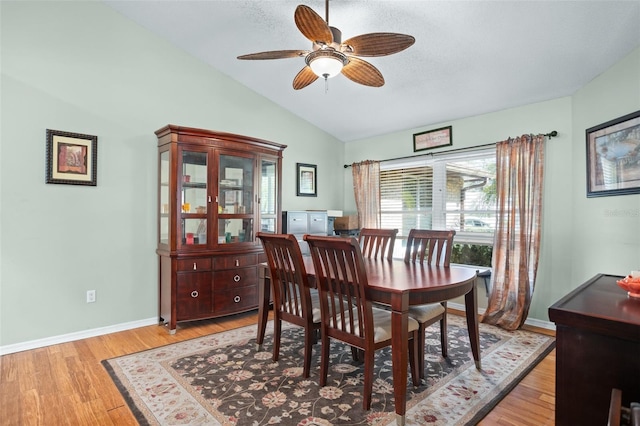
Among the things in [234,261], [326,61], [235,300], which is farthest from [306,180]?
[326,61]

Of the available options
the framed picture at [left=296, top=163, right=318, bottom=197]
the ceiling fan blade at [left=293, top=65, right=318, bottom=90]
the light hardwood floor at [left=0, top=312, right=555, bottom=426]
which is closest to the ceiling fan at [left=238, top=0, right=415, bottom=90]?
the ceiling fan blade at [left=293, top=65, right=318, bottom=90]

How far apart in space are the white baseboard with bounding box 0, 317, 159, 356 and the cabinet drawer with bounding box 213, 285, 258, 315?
674 mm

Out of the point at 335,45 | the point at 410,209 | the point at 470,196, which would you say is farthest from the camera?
the point at 410,209

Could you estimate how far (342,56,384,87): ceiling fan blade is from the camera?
7.61ft

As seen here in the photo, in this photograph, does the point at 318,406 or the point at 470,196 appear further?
the point at 470,196

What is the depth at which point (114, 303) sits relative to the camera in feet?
10.7

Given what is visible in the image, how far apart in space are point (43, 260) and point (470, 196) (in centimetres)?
432

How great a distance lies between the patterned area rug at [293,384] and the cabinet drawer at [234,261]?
725 mm

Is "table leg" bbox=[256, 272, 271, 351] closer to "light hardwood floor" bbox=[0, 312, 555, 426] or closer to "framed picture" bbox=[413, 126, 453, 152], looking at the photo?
"light hardwood floor" bbox=[0, 312, 555, 426]

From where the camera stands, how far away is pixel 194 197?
3379 millimetres

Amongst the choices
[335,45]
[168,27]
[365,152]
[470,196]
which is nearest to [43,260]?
[168,27]

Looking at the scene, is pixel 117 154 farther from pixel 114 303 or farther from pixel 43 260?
pixel 114 303

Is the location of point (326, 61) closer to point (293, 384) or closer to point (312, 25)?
point (312, 25)

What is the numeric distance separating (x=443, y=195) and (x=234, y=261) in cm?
264
